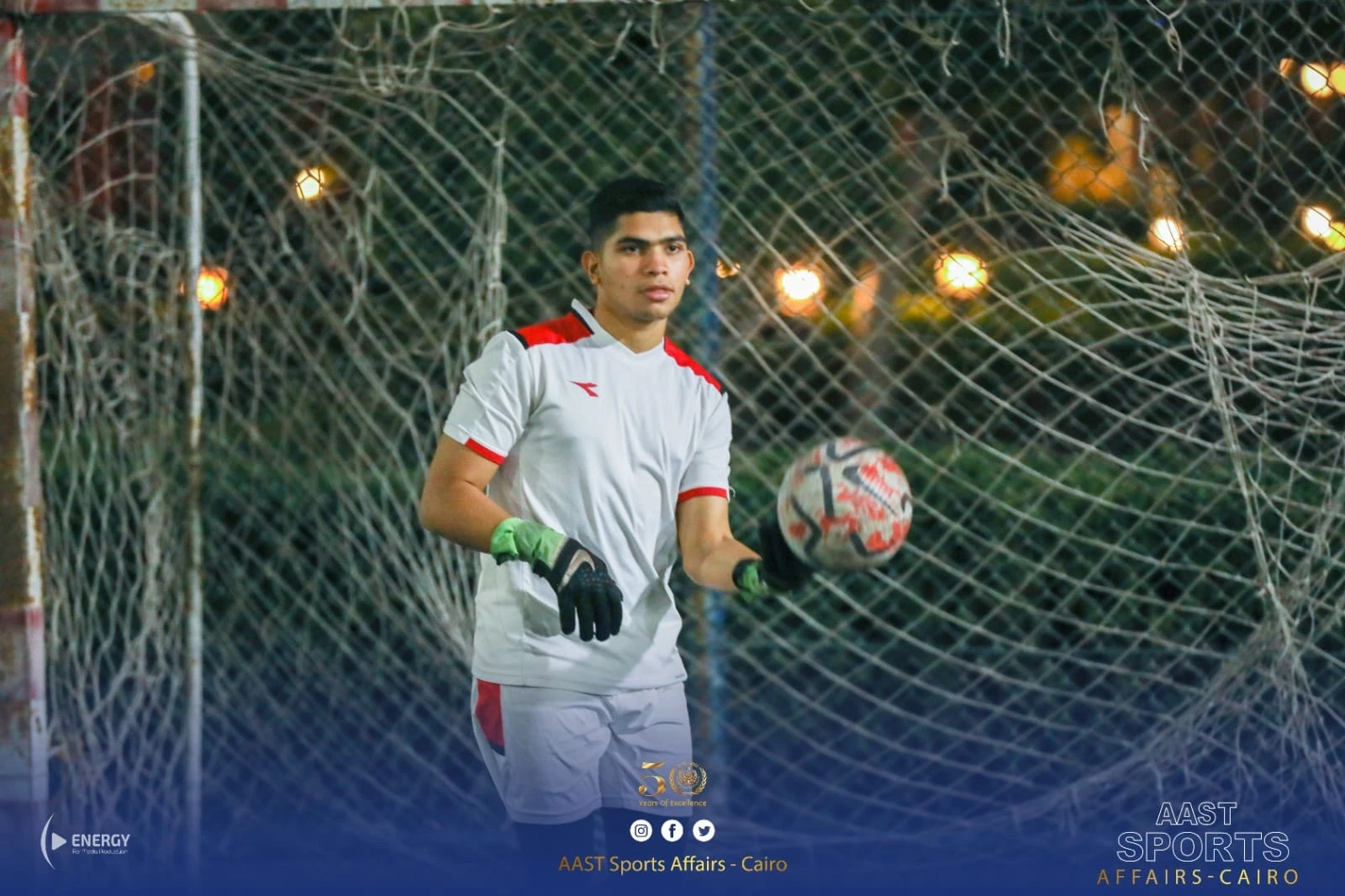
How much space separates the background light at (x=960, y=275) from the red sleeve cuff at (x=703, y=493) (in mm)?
1089

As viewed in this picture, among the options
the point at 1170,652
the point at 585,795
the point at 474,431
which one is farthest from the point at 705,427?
the point at 1170,652

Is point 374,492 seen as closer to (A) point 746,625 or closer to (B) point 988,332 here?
(A) point 746,625

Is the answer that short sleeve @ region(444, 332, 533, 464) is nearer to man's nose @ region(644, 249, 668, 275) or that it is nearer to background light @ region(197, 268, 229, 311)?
man's nose @ region(644, 249, 668, 275)

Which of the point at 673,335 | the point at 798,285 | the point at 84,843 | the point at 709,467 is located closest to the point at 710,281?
the point at 673,335

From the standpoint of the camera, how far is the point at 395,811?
13.0 feet

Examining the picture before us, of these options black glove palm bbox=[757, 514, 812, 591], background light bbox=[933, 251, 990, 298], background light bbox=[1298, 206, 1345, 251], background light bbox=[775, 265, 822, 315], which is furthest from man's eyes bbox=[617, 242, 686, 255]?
background light bbox=[1298, 206, 1345, 251]

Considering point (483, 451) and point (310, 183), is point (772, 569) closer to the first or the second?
point (483, 451)

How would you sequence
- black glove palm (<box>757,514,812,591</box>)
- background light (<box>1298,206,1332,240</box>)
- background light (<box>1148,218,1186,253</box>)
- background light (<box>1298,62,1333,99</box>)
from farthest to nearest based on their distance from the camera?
background light (<box>1298,206,1332,240</box>)
background light (<box>1298,62,1333,99</box>)
background light (<box>1148,218,1186,253</box>)
black glove palm (<box>757,514,812,591</box>)

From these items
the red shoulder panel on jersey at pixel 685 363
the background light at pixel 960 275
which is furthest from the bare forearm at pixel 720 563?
the background light at pixel 960 275

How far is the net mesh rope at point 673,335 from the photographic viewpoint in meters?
3.53

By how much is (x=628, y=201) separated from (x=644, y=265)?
0.45ft

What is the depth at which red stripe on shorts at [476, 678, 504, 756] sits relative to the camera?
283 cm

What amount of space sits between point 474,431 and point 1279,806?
7.69ft

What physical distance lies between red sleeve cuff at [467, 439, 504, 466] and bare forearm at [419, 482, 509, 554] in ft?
0.21
